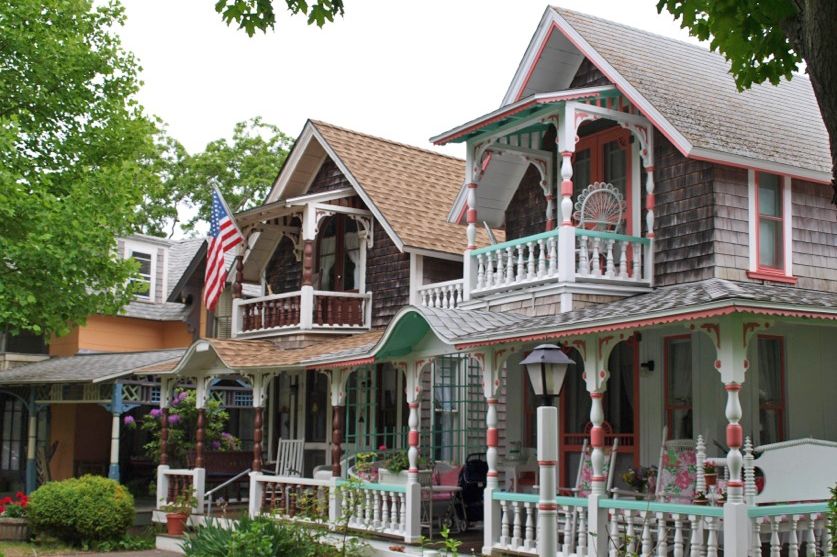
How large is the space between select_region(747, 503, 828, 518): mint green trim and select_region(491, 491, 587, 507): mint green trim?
2305mm

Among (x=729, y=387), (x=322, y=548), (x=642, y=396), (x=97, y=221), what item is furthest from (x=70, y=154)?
(x=729, y=387)

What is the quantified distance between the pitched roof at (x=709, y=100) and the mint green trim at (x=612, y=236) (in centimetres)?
169

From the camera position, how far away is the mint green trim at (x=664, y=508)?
483 inches

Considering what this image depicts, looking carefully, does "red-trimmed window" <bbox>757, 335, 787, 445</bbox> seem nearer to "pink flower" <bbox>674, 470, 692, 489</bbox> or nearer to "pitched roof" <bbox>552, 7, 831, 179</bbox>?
"pink flower" <bbox>674, 470, 692, 489</bbox>

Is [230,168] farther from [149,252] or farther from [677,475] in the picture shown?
[677,475]

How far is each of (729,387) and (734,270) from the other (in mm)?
3549

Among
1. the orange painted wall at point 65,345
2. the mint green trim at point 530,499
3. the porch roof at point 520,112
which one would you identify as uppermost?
the porch roof at point 520,112

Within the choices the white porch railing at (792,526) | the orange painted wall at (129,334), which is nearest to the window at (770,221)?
the white porch railing at (792,526)

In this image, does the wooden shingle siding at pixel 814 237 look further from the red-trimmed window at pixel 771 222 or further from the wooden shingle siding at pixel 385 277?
the wooden shingle siding at pixel 385 277

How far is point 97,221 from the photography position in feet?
74.2

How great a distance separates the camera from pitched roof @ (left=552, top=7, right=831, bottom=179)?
16172 mm

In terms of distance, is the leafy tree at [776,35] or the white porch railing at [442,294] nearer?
the leafy tree at [776,35]

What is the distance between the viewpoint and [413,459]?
16938 millimetres

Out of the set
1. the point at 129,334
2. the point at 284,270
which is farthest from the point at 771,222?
the point at 129,334
